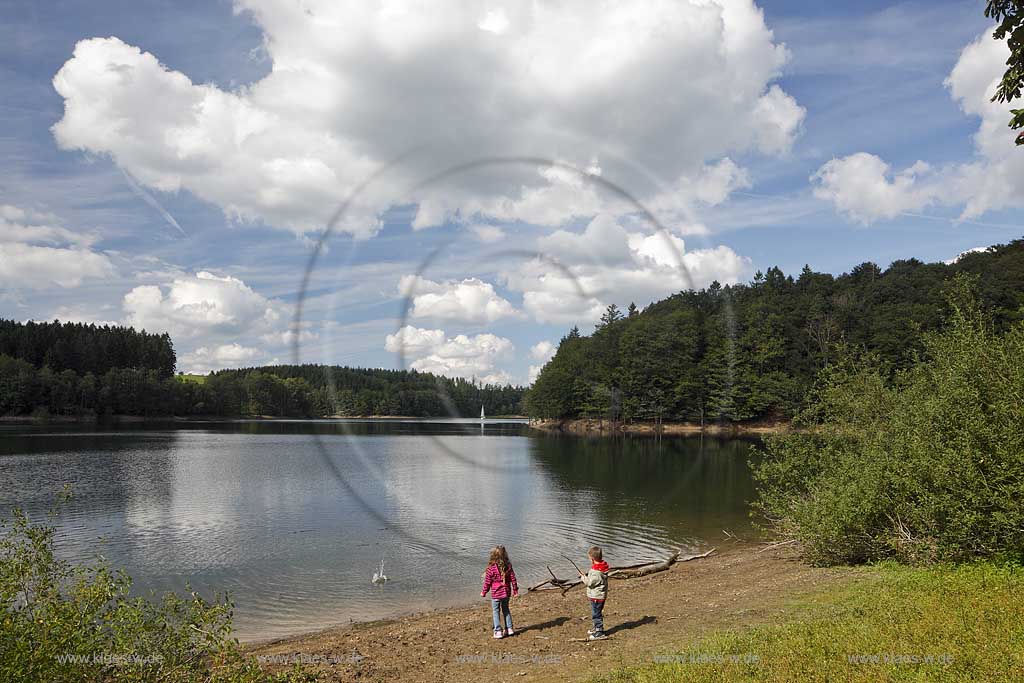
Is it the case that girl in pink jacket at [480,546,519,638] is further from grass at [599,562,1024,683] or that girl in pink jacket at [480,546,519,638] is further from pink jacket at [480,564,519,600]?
grass at [599,562,1024,683]

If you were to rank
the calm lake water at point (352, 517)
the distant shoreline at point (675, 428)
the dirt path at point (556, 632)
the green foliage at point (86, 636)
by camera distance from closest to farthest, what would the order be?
the green foliage at point (86, 636), the dirt path at point (556, 632), the calm lake water at point (352, 517), the distant shoreline at point (675, 428)

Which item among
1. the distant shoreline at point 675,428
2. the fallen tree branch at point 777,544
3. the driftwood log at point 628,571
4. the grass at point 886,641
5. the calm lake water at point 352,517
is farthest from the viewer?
the distant shoreline at point 675,428

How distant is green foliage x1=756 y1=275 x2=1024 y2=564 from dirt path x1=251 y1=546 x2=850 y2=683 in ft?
4.84

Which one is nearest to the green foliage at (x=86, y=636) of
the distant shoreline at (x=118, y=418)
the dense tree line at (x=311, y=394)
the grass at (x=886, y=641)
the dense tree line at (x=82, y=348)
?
the grass at (x=886, y=641)

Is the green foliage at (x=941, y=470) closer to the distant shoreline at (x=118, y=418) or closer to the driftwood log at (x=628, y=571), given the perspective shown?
the driftwood log at (x=628, y=571)

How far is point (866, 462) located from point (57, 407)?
170 meters

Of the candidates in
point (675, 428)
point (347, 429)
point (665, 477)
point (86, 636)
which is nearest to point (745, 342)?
point (675, 428)

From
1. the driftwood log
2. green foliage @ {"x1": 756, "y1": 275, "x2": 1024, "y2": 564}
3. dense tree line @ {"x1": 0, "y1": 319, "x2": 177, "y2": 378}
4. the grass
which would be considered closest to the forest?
dense tree line @ {"x1": 0, "y1": 319, "x2": 177, "y2": 378}

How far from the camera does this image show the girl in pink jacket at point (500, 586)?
1583 cm

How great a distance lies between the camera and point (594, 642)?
47.6 ft

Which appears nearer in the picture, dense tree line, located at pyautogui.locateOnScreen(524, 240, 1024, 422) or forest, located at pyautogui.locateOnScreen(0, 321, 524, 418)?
dense tree line, located at pyautogui.locateOnScreen(524, 240, 1024, 422)

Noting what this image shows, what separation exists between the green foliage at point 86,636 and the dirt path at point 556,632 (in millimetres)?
3047

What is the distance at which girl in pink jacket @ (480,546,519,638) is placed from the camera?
623 inches

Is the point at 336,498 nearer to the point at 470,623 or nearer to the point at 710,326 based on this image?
the point at 470,623
